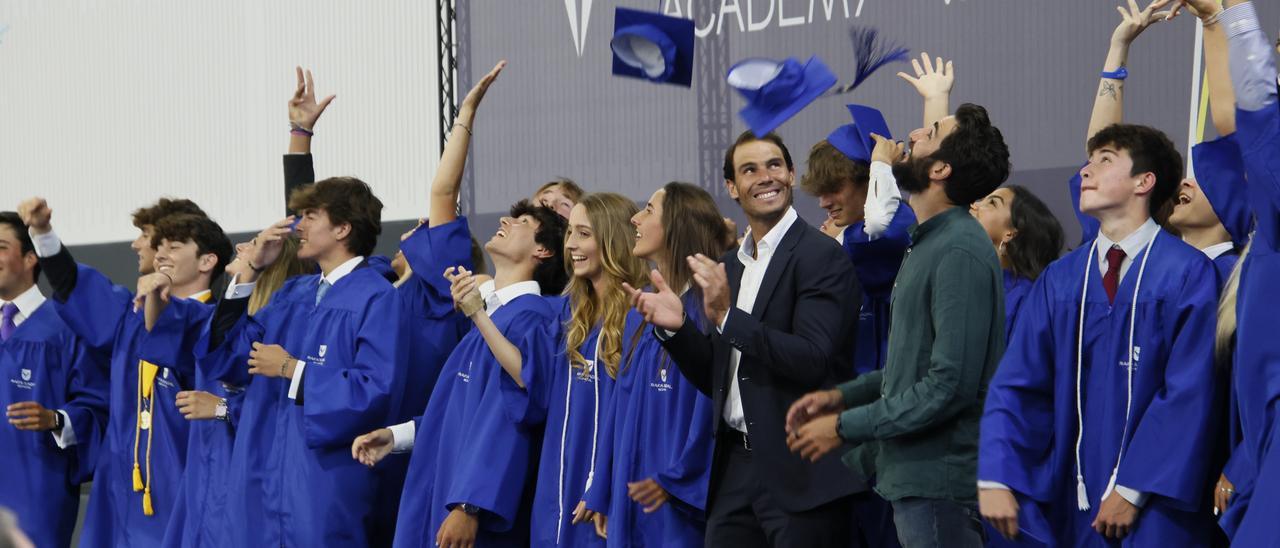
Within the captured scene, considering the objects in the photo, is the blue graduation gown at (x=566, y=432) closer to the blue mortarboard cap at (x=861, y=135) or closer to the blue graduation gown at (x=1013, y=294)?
the blue mortarboard cap at (x=861, y=135)

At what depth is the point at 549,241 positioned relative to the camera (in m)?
4.77

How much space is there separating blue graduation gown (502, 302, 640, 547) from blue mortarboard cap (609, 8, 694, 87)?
0.67 metres

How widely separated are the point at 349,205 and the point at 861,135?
71.8 inches

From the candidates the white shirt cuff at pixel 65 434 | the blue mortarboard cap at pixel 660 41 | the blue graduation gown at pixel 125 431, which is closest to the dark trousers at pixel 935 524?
the blue mortarboard cap at pixel 660 41

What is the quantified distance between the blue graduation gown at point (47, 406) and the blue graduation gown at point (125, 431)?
12 cm

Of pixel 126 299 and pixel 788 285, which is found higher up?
pixel 788 285

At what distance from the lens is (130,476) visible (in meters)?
5.59

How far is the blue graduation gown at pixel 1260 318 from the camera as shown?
2.57 m

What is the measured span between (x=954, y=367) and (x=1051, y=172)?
1.87 meters

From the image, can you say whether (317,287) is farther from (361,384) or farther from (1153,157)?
(1153,157)

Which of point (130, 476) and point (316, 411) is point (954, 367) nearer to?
point (316, 411)

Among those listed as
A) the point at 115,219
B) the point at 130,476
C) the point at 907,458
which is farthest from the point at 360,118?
the point at 907,458

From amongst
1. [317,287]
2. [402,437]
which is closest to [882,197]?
[402,437]

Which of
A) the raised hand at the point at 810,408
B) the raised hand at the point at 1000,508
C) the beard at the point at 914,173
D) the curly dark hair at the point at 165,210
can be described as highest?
the beard at the point at 914,173
